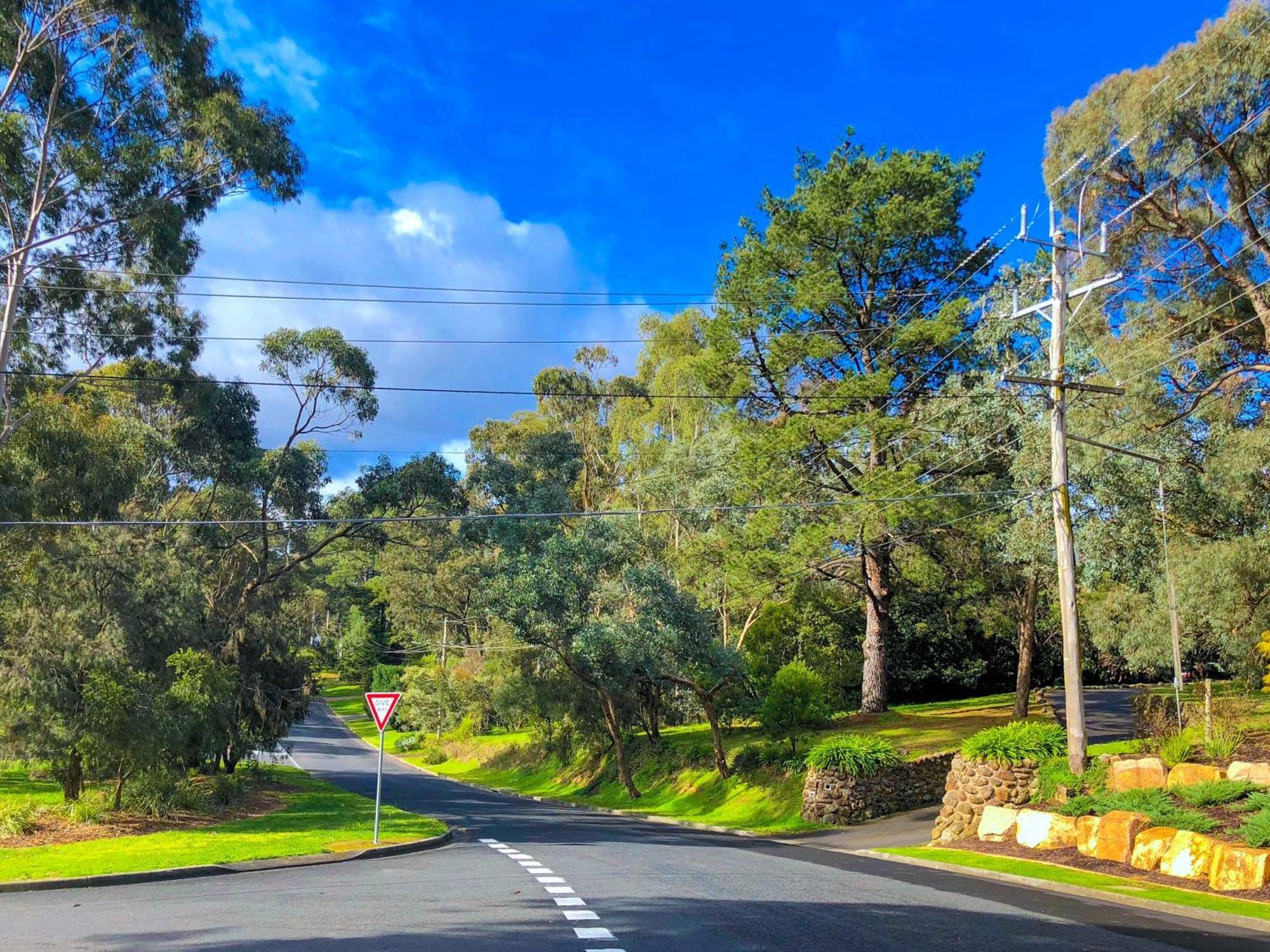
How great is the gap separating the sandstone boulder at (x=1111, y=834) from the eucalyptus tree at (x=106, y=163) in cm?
2063

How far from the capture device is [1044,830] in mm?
15289

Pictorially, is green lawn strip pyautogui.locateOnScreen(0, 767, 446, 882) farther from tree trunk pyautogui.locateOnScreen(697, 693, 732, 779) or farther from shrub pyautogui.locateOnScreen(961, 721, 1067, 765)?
shrub pyautogui.locateOnScreen(961, 721, 1067, 765)

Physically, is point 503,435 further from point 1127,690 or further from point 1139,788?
point 1139,788

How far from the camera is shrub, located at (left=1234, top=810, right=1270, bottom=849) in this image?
1133 cm

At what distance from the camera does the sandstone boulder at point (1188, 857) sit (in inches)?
465

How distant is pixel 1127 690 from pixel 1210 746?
30529 mm

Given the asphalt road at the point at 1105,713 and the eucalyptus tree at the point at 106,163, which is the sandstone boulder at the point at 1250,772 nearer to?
the asphalt road at the point at 1105,713

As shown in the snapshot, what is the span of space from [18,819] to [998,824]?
18452 mm

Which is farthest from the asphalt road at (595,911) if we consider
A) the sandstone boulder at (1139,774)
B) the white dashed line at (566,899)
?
the sandstone boulder at (1139,774)

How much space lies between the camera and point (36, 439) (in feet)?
67.7

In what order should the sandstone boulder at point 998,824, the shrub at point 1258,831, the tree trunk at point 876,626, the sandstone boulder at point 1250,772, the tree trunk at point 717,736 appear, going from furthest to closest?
the tree trunk at point 876,626
the tree trunk at point 717,736
the sandstone boulder at point 998,824
the sandstone boulder at point 1250,772
the shrub at point 1258,831

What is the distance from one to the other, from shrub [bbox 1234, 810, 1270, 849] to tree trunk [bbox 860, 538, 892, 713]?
756 inches

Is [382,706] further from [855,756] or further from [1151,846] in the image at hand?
[1151,846]

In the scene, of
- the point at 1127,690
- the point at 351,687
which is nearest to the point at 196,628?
the point at 1127,690
